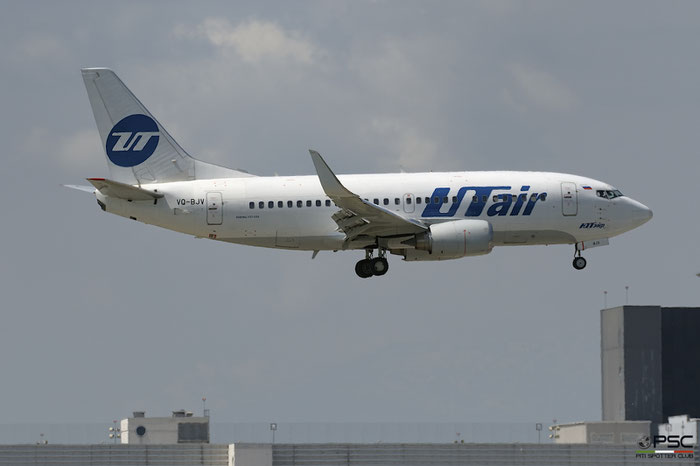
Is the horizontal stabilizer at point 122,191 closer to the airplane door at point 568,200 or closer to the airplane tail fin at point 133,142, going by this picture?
the airplane tail fin at point 133,142

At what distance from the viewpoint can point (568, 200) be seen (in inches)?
3516

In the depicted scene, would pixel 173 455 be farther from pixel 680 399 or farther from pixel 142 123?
pixel 680 399

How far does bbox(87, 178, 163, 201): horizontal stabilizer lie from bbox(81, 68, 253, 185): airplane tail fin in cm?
287

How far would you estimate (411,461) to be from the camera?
95.9 meters

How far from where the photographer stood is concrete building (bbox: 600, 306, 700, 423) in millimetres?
127938

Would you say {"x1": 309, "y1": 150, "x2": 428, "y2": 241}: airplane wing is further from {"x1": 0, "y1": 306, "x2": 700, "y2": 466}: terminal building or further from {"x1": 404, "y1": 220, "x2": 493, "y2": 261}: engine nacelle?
{"x1": 0, "y1": 306, "x2": 700, "y2": 466}: terminal building

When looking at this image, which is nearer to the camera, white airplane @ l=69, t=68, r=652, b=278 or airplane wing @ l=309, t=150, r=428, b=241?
airplane wing @ l=309, t=150, r=428, b=241

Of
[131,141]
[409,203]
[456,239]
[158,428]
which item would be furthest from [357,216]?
[158,428]

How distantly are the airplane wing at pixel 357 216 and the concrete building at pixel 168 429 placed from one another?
94.0 feet

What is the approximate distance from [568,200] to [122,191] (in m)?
24.1

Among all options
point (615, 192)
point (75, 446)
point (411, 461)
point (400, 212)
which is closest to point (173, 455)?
point (75, 446)

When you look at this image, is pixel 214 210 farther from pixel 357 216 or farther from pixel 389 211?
pixel 389 211

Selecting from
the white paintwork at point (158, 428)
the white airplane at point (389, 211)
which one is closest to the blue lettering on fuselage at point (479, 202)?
the white airplane at point (389, 211)

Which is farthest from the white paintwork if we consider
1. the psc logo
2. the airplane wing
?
the airplane wing
